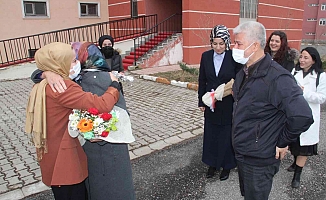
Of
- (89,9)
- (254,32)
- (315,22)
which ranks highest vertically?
(315,22)

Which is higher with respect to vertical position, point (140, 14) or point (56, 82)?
point (140, 14)

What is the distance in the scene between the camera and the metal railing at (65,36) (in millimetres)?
11453

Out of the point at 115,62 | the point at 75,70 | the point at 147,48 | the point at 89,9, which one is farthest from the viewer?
the point at 89,9

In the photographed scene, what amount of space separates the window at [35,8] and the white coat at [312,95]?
41.6 ft

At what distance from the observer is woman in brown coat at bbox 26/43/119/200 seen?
1633 mm

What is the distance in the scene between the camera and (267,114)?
5.86ft

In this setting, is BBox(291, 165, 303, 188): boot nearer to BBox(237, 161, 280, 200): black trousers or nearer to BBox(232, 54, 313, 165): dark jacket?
BBox(237, 161, 280, 200): black trousers

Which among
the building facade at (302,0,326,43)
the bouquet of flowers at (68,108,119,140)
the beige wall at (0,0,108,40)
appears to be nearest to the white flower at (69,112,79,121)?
the bouquet of flowers at (68,108,119,140)

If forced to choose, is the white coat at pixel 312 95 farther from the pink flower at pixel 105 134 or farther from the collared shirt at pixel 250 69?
the pink flower at pixel 105 134

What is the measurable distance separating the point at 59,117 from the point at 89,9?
13741 millimetres

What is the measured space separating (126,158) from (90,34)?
12600 millimetres

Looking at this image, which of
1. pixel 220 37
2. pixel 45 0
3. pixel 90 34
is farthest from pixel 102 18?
pixel 220 37

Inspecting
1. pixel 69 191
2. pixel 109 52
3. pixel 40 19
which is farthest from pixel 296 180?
pixel 40 19

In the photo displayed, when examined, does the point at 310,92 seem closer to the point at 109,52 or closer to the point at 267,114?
the point at 267,114
